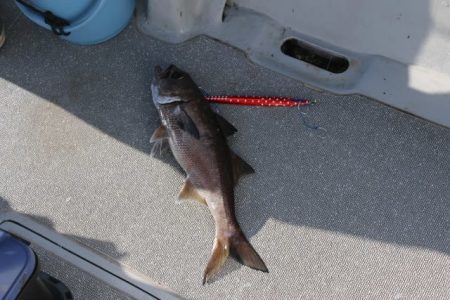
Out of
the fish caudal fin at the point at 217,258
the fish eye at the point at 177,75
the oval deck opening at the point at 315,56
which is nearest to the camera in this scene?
the fish caudal fin at the point at 217,258

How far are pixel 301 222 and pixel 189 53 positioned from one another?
3.31 ft

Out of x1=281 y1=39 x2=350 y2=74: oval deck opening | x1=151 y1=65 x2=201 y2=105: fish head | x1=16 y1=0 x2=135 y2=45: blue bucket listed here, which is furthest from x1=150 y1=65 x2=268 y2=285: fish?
x1=281 y1=39 x2=350 y2=74: oval deck opening

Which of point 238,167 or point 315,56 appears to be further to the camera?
point 315,56

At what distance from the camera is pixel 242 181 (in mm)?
2316

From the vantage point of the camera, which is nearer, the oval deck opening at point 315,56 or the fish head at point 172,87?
the fish head at point 172,87

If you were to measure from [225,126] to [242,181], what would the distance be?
0.86ft

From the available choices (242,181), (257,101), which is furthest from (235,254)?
(257,101)

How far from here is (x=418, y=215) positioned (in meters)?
2.28

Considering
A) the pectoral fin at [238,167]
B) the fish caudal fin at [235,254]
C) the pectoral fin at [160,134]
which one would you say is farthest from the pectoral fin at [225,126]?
the fish caudal fin at [235,254]

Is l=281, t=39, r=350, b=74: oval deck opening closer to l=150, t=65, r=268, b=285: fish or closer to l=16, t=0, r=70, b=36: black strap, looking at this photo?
l=150, t=65, r=268, b=285: fish

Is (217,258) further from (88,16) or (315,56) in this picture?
(88,16)

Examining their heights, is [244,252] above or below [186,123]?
below

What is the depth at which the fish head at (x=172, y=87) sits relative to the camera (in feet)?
7.63

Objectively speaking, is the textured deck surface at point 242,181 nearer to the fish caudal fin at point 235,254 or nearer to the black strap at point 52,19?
the fish caudal fin at point 235,254
